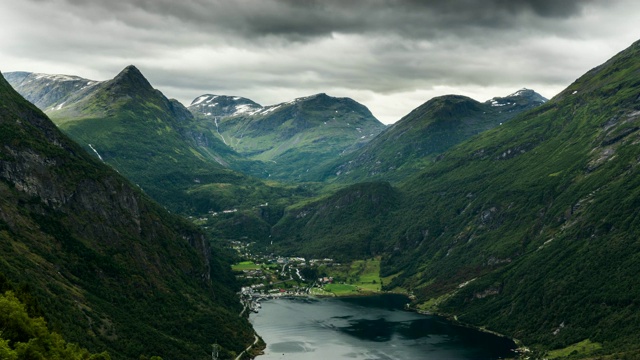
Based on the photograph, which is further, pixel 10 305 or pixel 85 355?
pixel 85 355

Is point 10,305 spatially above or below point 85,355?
above

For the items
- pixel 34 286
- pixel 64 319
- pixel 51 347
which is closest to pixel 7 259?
pixel 34 286

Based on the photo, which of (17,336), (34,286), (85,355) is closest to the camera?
(17,336)

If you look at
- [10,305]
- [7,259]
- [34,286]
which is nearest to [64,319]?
[34,286]

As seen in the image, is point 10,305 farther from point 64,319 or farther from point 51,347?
point 64,319

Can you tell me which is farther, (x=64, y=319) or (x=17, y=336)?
(x=64, y=319)

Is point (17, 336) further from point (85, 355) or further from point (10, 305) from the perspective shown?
point (85, 355)

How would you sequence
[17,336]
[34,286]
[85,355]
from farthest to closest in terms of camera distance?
[34,286] < [85,355] < [17,336]

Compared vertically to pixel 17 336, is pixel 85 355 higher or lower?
lower
